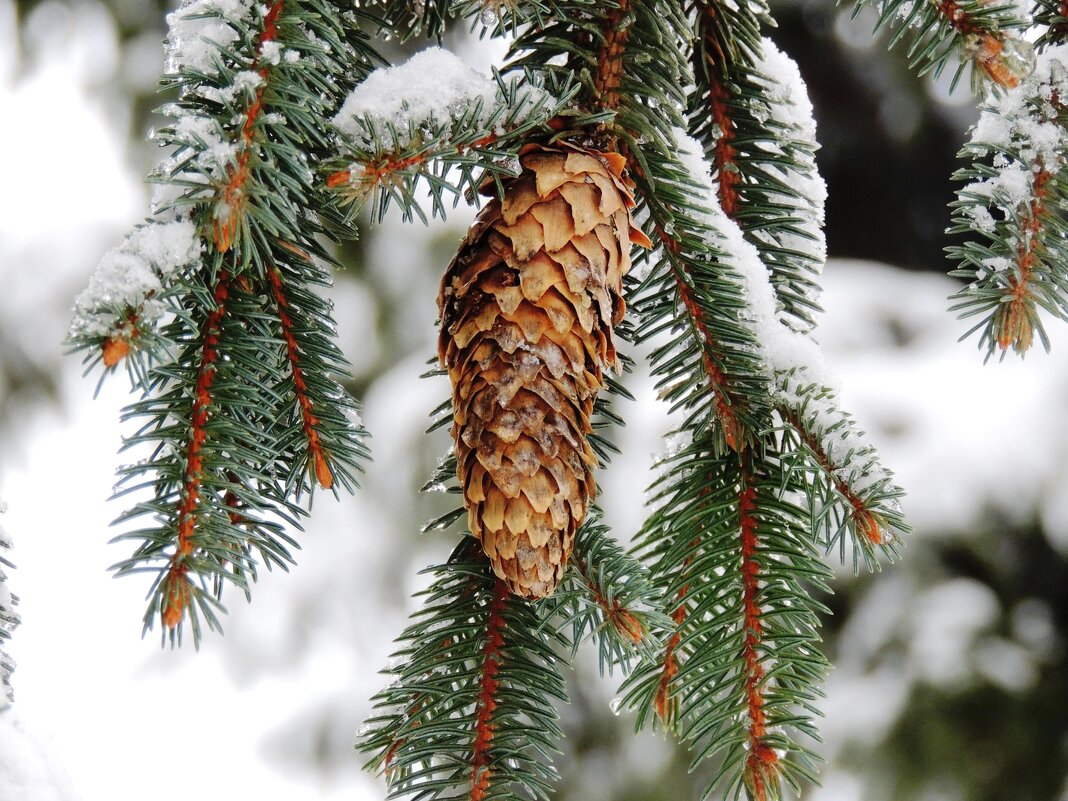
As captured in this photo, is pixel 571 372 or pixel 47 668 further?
pixel 47 668

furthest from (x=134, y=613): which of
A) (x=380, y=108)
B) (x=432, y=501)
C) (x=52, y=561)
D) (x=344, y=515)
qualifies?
(x=380, y=108)

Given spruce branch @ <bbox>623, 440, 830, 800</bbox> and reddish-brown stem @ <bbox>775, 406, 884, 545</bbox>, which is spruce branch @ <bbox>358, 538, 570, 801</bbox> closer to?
spruce branch @ <bbox>623, 440, 830, 800</bbox>

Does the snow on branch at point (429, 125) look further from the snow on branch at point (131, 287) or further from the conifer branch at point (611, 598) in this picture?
the conifer branch at point (611, 598)

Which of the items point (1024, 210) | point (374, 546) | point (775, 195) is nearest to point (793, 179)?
point (775, 195)

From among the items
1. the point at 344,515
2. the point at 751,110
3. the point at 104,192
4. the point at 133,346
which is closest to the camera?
the point at 133,346

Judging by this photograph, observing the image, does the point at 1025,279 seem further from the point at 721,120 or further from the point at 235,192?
the point at 235,192

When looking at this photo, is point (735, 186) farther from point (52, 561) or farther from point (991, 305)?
point (52, 561)
